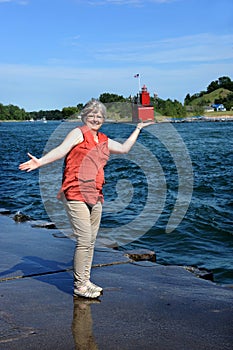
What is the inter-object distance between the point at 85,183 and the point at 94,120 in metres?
0.64

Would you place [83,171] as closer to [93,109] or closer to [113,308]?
[93,109]

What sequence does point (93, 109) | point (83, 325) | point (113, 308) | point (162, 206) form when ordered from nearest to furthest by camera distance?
point (83, 325) → point (113, 308) → point (93, 109) → point (162, 206)

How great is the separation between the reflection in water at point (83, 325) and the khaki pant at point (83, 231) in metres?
0.22

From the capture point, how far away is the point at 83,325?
4.38 m

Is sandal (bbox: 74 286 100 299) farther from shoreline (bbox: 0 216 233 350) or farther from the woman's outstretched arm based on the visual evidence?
the woman's outstretched arm

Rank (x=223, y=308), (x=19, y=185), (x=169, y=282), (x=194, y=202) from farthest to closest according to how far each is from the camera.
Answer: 1. (x=19, y=185)
2. (x=194, y=202)
3. (x=169, y=282)
4. (x=223, y=308)

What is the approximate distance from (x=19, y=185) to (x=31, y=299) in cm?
1629

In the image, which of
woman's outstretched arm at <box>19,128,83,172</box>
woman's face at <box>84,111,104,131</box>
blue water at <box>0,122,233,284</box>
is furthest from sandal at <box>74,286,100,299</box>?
blue water at <box>0,122,233,284</box>

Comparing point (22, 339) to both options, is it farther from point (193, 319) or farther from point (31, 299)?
point (193, 319)

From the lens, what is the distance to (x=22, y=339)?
13.4ft

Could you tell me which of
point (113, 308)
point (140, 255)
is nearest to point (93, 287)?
point (113, 308)

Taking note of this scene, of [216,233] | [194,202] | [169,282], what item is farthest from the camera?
[194,202]

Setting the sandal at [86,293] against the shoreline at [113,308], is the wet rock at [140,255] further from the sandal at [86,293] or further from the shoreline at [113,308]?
the sandal at [86,293]

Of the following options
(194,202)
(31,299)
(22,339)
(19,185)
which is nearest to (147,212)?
(194,202)
